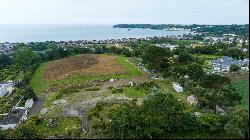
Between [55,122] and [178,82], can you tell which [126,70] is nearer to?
[178,82]

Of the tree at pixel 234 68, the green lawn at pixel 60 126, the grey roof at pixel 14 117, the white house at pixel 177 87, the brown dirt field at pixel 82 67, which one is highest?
the green lawn at pixel 60 126

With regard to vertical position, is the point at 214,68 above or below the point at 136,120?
below

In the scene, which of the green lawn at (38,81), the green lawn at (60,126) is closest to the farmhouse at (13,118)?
the green lawn at (60,126)

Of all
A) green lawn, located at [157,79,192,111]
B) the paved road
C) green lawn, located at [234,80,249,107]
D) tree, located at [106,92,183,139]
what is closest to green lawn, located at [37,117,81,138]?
the paved road

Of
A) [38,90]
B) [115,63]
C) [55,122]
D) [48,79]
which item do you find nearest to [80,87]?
[38,90]

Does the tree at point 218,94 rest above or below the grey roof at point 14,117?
above

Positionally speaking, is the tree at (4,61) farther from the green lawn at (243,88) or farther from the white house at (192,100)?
the green lawn at (243,88)

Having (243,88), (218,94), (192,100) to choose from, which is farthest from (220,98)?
(243,88)

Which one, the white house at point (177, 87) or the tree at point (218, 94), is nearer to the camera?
the tree at point (218, 94)
